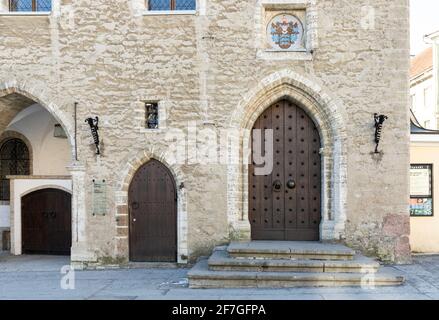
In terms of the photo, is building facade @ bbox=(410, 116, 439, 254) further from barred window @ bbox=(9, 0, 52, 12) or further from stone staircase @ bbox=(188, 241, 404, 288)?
barred window @ bbox=(9, 0, 52, 12)

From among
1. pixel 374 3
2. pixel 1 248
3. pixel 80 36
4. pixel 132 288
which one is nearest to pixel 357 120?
pixel 374 3

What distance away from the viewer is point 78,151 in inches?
350

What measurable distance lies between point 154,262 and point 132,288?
1714mm

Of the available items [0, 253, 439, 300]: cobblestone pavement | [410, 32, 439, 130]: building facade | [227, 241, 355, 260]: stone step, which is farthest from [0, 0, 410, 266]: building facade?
[410, 32, 439, 130]: building facade

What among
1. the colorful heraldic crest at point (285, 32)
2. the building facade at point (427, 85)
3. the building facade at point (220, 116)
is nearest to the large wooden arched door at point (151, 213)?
the building facade at point (220, 116)

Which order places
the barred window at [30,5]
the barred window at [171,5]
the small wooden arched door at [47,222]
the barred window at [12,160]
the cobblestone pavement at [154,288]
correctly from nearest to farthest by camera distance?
the cobblestone pavement at [154,288] → the barred window at [171,5] → the barred window at [30,5] → the small wooden arched door at [47,222] → the barred window at [12,160]

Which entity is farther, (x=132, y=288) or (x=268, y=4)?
(x=268, y=4)

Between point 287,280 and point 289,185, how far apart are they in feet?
7.68

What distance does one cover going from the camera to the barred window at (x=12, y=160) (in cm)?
1180

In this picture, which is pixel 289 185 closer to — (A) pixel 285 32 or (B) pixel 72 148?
(A) pixel 285 32

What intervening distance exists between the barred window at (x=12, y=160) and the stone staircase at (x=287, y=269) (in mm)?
6531

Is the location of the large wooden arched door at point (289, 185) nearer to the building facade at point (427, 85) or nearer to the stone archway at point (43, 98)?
the stone archway at point (43, 98)

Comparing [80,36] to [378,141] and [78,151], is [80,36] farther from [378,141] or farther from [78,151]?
[378,141]

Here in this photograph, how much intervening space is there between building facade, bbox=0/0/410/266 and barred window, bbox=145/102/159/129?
3 cm
